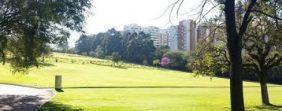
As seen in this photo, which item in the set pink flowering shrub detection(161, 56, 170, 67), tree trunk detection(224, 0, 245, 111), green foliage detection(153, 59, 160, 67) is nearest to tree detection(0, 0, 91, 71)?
tree trunk detection(224, 0, 245, 111)

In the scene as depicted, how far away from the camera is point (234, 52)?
15734 millimetres

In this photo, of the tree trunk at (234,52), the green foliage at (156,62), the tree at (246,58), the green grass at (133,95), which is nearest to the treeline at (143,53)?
the green foliage at (156,62)

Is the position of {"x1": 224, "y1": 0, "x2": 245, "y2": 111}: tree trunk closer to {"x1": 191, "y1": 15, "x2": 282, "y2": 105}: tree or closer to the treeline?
{"x1": 191, "y1": 15, "x2": 282, "y2": 105}: tree

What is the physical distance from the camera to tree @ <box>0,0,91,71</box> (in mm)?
27297

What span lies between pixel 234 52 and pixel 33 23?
15.0m

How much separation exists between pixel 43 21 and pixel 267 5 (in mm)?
12900

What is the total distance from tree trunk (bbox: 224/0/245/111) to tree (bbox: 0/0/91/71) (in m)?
13.4

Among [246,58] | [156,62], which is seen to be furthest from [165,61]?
[246,58]

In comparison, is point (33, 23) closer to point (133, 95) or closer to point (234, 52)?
point (234, 52)

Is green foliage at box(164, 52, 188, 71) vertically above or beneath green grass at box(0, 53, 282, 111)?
above

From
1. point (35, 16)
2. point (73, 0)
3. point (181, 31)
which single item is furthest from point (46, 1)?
point (181, 31)

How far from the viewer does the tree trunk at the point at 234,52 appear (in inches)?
614

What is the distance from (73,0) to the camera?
99.9 feet

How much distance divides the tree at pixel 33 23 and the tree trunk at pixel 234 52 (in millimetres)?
13391
